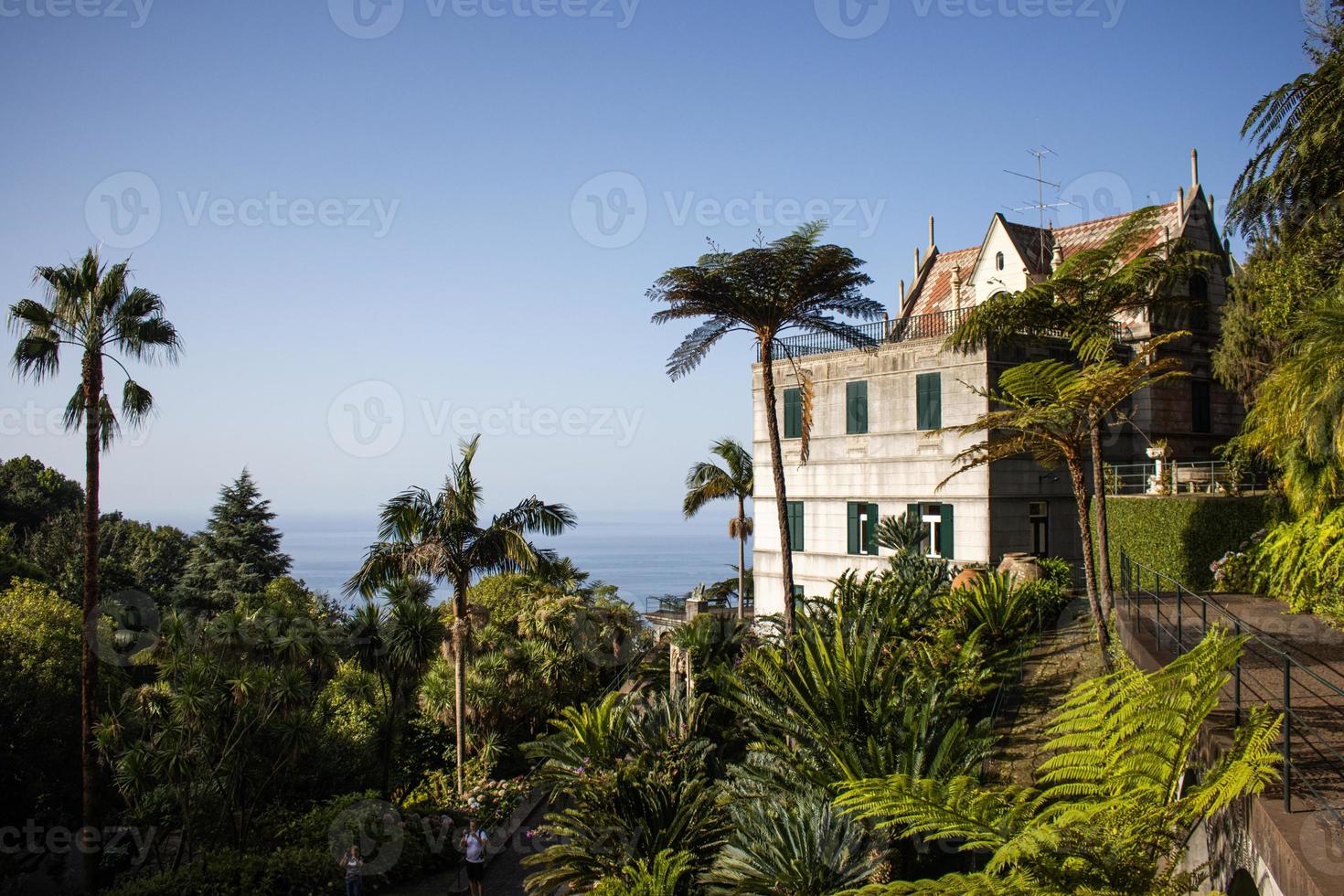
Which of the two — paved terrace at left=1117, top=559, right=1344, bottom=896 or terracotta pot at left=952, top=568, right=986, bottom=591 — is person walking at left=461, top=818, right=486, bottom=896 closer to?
paved terrace at left=1117, top=559, right=1344, bottom=896

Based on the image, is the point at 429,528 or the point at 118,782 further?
the point at 429,528

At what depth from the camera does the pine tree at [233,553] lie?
1688 inches

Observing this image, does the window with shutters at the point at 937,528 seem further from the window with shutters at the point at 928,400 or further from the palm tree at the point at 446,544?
the palm tree at the point at 446,544

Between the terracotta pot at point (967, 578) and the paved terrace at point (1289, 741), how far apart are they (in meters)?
6.94

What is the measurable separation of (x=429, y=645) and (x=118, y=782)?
6.57 meters

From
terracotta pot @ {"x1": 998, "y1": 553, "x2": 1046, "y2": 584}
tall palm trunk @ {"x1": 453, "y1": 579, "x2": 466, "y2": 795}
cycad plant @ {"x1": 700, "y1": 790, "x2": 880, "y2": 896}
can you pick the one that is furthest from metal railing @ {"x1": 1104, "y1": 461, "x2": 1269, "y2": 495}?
tall palm trunk @ {"x1": 453, "y1": 579, "x2": 466, "y2": 795}

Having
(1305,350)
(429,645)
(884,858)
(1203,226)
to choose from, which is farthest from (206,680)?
(1203,226)

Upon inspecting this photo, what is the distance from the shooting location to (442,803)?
763 inches

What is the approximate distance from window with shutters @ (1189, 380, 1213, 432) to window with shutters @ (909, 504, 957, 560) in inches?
358

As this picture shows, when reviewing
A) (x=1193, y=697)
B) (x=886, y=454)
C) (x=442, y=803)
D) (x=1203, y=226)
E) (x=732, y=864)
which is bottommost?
(x=442, y=803)

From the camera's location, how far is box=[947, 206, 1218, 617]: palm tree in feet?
47.4

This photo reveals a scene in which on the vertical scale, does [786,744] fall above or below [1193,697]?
below

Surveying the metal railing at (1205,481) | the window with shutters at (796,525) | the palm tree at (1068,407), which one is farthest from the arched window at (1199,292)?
the palm tree at (1068,407)

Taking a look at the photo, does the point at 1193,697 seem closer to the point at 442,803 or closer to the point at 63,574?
the point at 442,803
